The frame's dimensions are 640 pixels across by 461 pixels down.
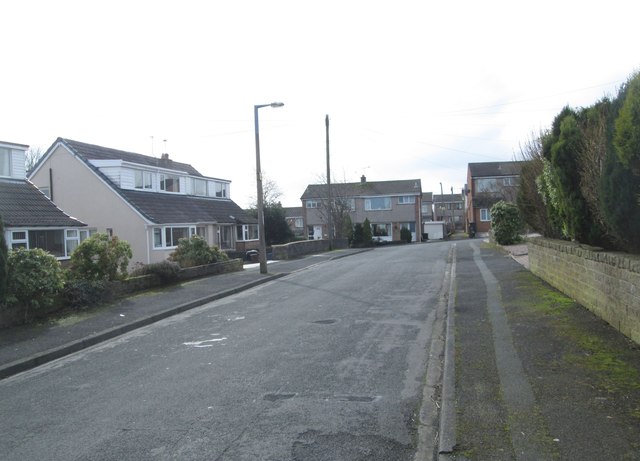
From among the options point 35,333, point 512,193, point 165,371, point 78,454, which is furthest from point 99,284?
point 512,193

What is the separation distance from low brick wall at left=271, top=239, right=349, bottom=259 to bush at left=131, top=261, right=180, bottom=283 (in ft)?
47.1

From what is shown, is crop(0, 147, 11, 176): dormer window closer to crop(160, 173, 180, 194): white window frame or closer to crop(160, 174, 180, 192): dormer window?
crop(160, 173, 180, 194): white window frame

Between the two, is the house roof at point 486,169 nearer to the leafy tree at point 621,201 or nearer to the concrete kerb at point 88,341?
the concrete kerb at point 88,341

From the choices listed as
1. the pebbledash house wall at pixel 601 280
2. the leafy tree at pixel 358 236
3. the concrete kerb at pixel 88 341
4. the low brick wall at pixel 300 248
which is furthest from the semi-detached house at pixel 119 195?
the pebbledash house wall at pixel 601 280

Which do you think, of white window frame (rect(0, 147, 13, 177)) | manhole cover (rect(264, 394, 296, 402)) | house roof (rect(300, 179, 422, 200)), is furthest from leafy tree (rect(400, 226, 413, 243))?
manhole cover (rect(264, 394, 296, 402))

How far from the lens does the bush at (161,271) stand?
18297mm

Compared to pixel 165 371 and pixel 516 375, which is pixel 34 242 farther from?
pixel 516 375

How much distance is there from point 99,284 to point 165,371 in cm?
750

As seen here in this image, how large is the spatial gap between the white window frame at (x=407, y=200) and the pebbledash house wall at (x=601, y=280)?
53468 millimetres

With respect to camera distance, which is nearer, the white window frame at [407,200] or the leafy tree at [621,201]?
the leafy tree at [621,201]

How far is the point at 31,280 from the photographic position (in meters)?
11.7

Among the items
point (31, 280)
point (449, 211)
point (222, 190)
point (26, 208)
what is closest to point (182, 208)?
point (222, 190)

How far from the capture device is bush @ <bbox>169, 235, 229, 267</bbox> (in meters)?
22.5

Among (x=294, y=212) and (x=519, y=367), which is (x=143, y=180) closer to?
(x=519, y=367)
